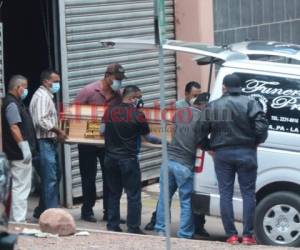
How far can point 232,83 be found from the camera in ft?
33.8

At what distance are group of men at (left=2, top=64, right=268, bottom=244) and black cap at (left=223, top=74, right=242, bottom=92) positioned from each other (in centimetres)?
1

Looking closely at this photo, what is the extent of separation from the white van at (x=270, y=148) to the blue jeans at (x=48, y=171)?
1.68 meters

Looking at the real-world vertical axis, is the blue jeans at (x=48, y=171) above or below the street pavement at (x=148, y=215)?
above

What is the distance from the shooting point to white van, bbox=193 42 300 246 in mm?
10312

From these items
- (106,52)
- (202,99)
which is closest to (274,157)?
(202,99)

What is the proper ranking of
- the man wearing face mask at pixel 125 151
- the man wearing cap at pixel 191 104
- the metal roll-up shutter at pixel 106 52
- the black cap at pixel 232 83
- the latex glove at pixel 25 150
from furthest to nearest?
the metal roll-up shutter at pixel 106 52 → the man wearing cap at pixel 191 104 → the latex glove at pixel 25 150 → the man wearing face mask at pixel 125 151 → the black cap at pixel 232 83

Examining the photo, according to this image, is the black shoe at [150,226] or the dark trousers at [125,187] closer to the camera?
the dark trousers at [125,187]

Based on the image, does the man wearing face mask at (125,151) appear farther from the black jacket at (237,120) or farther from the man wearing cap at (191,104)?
the black jacket at (237,120)

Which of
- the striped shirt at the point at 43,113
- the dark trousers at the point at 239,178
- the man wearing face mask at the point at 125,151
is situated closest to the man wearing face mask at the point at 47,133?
the striped shirt at the point at 43,113

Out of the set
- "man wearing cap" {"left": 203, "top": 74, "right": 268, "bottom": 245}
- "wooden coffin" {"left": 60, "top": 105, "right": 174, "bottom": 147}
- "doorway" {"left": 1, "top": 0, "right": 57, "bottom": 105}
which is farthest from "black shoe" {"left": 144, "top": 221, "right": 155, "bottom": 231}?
"doorway" {"left": 1, "top": 0, "right": 57, "bottom": 105}

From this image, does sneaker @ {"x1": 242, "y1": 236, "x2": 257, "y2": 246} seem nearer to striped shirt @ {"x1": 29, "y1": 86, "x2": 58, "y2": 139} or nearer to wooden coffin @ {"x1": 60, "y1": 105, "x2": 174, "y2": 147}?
wooden coffin @ {"x1": 60, "y1": 105, "x2": 174, "y2": 147}

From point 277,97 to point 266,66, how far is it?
37cm

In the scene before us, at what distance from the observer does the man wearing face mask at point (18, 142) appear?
11164 mm

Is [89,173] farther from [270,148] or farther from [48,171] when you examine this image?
[270,148]
